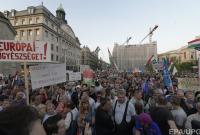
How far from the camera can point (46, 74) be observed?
917cm

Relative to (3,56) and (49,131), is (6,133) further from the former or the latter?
(3,56)

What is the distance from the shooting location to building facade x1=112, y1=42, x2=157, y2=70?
2623 inches

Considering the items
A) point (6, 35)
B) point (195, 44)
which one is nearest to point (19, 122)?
point (195, 44)

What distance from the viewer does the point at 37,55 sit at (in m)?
8.36

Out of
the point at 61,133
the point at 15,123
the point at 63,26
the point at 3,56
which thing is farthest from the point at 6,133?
the point at 63,26

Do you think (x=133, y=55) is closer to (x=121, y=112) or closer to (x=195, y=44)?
(x=195, y=44)

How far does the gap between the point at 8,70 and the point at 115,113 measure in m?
38.5

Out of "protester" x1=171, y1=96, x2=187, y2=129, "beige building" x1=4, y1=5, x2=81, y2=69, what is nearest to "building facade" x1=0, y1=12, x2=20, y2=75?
"beige building" x1=4, y1=5, x2=81, y2=69

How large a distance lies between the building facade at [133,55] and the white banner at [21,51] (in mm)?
58121

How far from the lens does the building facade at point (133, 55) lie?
66.6 meters

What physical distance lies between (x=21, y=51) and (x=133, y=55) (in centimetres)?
6101

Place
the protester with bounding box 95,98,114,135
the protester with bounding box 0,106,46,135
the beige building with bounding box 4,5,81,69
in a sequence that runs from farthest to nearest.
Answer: the beige building with bounding box 4,5,81,69 → the protester with bounding box 95,98,114,135 → the protester with bounding box 0,106,46,135

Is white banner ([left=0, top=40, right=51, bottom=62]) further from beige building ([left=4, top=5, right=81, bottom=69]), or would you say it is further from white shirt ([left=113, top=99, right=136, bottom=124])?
beige building ([left=4, top=5, right=81, bottom=69])

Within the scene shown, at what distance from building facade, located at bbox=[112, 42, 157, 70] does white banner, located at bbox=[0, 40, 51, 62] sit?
58.1m
